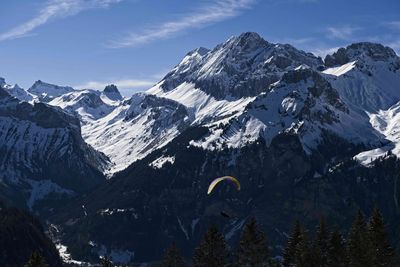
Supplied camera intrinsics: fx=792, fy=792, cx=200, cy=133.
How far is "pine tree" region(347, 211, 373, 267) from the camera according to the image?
Result: 12756cm

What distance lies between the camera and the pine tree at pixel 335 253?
426 feet

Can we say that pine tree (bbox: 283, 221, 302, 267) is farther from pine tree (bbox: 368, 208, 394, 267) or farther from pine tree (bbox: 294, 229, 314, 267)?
pine tree (bbox: 368, 208, 394, 267)

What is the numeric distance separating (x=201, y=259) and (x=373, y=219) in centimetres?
2889

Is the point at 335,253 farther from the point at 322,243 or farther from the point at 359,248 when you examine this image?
the point at 359,248

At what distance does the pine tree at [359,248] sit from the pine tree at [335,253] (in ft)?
3.79

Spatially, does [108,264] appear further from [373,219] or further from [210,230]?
[373,219]

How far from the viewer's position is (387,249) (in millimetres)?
127750

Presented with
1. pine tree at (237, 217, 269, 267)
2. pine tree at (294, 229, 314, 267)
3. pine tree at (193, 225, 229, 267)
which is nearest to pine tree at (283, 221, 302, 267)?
pine tree at (294, 229, 314, 267)

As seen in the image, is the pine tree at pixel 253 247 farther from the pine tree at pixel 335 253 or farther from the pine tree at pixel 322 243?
the pine tree at pixel 335 253

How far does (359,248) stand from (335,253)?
405 centimetres

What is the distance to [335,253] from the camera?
13012 cm

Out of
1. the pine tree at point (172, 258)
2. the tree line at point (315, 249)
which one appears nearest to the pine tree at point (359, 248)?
the tree line at point (315, 249)

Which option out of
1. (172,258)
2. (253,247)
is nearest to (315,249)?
(253,247)

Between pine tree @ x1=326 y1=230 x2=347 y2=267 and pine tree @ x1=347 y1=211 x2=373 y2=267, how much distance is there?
115cm
